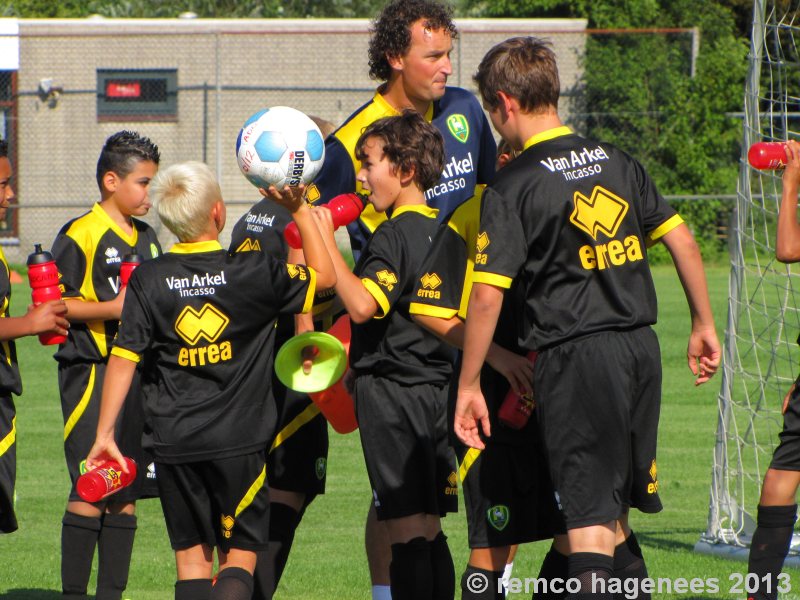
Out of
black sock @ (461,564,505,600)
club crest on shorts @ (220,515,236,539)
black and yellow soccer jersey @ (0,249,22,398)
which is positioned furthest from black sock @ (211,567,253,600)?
black and yellow soccer jersey @ (0,249,22,398)

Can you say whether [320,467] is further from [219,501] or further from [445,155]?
[445,155]

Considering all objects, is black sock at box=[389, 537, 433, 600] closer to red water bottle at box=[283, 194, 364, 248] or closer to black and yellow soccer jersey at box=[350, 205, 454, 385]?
black and yellow soccer jersey at box=[350, 205, 454, 385]

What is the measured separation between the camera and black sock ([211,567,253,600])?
4.45 metres

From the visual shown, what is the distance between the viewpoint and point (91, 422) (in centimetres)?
548

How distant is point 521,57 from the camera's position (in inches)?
159

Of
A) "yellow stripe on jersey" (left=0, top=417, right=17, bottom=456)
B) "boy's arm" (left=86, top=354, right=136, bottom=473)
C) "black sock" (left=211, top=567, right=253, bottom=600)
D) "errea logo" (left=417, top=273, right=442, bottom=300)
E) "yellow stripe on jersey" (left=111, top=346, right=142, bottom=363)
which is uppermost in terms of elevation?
"errea logo" (left=417, top=273, right=442, bottom=300)

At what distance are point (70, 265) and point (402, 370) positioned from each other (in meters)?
1.77

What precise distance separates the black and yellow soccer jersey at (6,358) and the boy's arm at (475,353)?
2.11 metres

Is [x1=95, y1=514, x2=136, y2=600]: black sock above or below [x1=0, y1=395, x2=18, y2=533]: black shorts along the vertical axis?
below

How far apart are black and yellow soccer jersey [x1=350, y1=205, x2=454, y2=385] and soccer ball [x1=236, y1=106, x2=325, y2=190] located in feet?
1.28

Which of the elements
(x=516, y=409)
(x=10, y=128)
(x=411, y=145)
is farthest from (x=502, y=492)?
(x=10, y=128)

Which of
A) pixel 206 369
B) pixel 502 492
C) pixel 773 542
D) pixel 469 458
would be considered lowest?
pixel 773 542

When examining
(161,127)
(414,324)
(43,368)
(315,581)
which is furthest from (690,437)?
(161,127)

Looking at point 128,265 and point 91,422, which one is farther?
point 91,422
